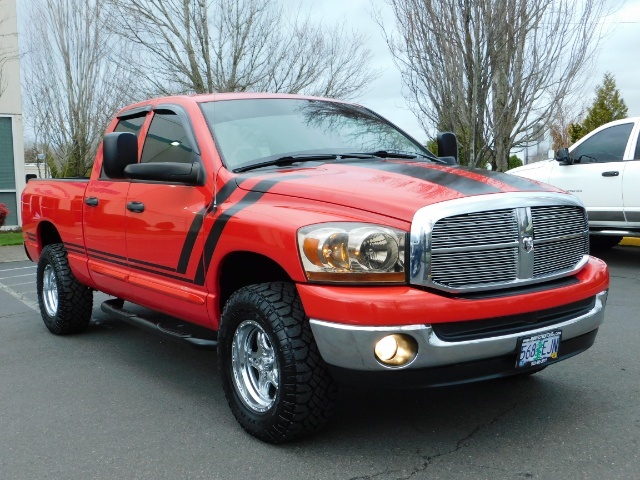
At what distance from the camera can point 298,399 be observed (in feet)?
11.4

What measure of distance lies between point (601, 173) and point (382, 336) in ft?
24.0

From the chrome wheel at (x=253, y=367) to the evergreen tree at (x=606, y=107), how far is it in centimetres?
4034

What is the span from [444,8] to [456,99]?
1617mm

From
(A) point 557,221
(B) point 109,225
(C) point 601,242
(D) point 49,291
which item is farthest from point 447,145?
(C) point 601,242

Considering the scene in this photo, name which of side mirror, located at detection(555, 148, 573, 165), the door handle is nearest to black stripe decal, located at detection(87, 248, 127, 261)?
the door handle

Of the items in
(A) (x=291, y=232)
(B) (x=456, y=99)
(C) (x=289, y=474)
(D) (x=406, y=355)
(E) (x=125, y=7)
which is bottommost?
(C) (x=289, y=474)

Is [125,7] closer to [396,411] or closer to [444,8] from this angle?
[444,8]

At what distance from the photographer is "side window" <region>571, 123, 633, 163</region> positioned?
9.51 m

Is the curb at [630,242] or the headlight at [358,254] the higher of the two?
the headlight at [358,254]

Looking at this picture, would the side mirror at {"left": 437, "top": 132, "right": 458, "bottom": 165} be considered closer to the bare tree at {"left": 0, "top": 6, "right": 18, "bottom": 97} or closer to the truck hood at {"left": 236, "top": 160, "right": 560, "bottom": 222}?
the truck hood at {"left": 236, "top": 160, "right": 560, "bottom": 222}

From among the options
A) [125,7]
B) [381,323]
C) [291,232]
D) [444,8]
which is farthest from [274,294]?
[125,7]

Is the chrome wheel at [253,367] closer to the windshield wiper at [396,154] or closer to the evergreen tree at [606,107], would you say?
the windshield wiper at [396,154]

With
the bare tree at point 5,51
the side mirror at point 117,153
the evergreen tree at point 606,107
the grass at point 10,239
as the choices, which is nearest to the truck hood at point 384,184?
the side mirror at point 117,153

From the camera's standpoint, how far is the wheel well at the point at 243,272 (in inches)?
157
